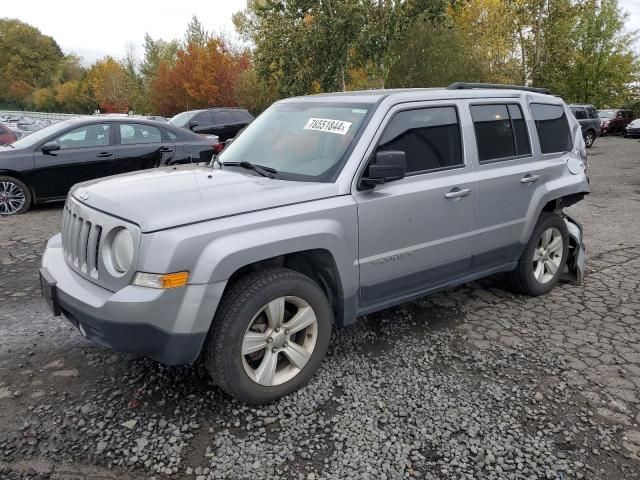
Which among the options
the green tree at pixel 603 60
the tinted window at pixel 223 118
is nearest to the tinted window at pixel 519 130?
the tinted window at pixel 223 118

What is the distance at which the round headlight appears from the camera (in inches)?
106

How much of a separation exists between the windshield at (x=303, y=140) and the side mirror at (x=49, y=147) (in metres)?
5.08

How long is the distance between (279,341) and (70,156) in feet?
21.3

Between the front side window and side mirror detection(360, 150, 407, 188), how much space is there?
111cm

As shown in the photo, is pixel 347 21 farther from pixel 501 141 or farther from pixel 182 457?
pixel 182 457

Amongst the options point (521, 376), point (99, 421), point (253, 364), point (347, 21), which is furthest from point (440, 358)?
point (347, 21)

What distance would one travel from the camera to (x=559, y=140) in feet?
15.8

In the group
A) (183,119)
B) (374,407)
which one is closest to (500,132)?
(374,407)

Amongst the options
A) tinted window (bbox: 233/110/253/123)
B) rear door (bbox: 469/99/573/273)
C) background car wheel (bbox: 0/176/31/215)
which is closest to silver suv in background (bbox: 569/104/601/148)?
tinted window (bbox: 233/110/253/123)

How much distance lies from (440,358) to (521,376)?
55cm

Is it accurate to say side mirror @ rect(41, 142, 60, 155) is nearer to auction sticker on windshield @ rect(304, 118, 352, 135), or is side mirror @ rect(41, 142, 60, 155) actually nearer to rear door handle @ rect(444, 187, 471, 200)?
auction sticker on windshield @ rect(304, 118, 352, 135)

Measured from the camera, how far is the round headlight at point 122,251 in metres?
2.69

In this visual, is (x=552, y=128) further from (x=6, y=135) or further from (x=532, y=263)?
(x=6, y=135)

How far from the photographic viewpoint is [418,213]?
3.54 meters
